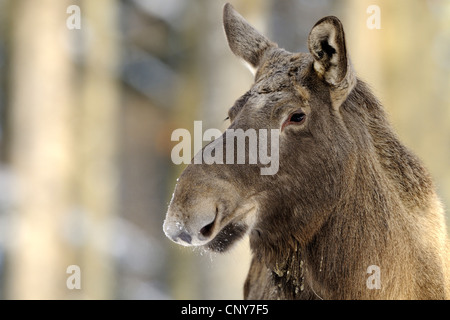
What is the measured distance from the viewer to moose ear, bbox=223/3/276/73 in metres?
6.48

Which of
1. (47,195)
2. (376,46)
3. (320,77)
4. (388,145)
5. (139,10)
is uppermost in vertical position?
(139,10)

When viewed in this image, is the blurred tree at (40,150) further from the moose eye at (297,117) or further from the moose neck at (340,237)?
the moose eye at (297,117)

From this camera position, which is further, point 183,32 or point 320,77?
point 183,32

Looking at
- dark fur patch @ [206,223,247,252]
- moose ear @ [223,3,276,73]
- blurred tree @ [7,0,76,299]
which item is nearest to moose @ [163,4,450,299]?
dark fur patch @ [206,223,247,252]

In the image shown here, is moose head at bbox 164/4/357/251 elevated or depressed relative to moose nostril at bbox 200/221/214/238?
elevated

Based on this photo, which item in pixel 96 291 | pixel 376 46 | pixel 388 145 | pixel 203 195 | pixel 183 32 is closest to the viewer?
pixel 203 195

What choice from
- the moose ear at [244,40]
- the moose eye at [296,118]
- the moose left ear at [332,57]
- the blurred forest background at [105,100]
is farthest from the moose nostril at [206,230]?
the blurred forest background at [105,100]

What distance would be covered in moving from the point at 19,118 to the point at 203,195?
500 inches

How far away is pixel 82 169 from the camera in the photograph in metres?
17.9

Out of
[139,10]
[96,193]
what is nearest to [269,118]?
[96,193]

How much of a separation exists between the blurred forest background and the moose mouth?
8784mm

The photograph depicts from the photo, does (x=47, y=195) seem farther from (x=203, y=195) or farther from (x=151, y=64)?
(x=203, y=195)

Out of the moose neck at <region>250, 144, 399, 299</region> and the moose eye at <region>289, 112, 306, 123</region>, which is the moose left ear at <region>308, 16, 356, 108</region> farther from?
the moose neck at <region>250, 144, 399, 299</region>

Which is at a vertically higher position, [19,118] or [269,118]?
[19,118]
